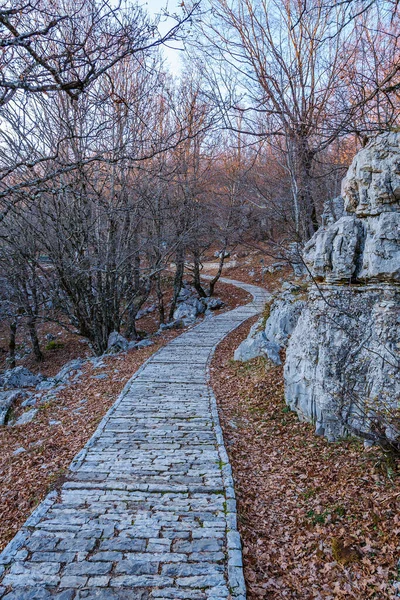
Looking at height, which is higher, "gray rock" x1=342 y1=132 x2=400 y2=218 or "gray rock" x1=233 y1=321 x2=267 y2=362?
"gray rock" x1=342 y1=132 x2=400 y2=218

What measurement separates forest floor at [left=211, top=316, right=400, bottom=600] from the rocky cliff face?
0.54 m

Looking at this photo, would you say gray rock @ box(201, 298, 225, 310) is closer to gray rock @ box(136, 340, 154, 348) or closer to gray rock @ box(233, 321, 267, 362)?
gray rock @ box(136, 340, 154, 348)

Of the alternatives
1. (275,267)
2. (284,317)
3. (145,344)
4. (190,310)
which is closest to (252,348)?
(284,317)

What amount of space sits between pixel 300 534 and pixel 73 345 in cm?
1652

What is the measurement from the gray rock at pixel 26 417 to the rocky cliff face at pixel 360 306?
20.0 feet

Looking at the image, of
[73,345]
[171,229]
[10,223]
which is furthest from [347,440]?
[73,345]

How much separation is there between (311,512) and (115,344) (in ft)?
36.0

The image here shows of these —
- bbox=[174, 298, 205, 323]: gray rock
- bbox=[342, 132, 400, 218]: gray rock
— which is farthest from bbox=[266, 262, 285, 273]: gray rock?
bbox=[342, 132, 400, 218]: gray rock

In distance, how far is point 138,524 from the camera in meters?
4.80

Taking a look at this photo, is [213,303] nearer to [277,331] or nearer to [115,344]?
[115,344]

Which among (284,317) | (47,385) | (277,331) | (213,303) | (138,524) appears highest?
(284,317)

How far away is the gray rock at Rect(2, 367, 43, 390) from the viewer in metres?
13.3

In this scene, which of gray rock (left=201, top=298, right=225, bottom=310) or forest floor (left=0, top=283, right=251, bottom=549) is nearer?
forest floor (left=0, top=283, right=251, bottom=549)

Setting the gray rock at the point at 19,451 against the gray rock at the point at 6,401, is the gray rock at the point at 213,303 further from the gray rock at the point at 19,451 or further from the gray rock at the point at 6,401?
the gray rock at the point at 19,451
